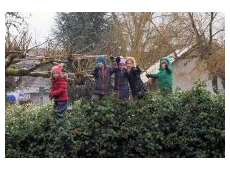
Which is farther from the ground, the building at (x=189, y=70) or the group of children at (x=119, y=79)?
the building at (x=189, y=70)

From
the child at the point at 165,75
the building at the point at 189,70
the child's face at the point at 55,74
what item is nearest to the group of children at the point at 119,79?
the child's face at the point at 55,74

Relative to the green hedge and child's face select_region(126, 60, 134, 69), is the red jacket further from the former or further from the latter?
child's face select_region(126, 60, 134, 69)

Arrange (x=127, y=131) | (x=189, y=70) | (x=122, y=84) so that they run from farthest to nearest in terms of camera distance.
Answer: (x=189, y=70) → (x=122, y=84) → (x=127, y=131)

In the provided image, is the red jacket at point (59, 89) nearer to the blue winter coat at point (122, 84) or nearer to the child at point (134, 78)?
the blue winter coat at point (122, 84)

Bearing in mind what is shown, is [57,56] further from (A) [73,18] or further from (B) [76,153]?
(A) [73,18]

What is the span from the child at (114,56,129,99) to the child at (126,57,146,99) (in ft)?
0.26

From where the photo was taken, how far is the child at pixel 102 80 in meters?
9.00

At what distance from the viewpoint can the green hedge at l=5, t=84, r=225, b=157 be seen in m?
8.34

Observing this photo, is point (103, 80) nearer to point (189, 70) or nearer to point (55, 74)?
point (55, 74)

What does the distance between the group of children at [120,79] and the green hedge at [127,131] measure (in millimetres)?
385

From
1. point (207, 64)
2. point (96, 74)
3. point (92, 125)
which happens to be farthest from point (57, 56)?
point (207, 64)

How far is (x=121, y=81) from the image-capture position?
9062mm

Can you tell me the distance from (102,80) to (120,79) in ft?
1.12

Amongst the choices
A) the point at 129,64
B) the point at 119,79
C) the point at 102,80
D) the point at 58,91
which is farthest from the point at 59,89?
the point at 129,64
